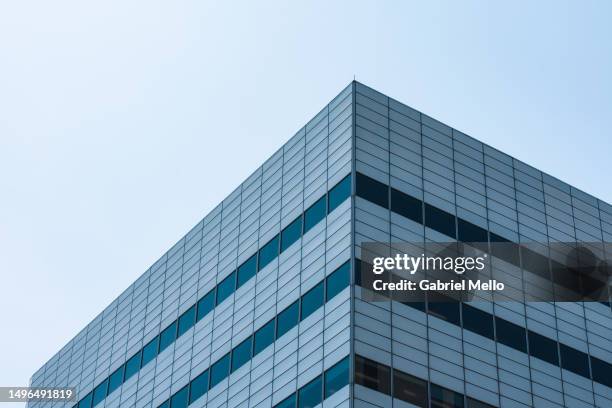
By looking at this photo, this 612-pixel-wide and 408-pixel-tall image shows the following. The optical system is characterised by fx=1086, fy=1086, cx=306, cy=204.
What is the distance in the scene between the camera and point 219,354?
59.2 m

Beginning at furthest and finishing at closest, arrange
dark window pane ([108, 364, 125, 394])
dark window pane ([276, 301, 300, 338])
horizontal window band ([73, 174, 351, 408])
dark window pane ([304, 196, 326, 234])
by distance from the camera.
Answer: dark window pane ([108, 364, 125, 394]) → dark window pane ([304, 196, 326, 234]) → horizontal window band ([73, 174, 351, 408]) → dark window pane ([276, 301, 300, 338])

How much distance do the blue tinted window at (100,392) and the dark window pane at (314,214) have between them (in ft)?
80.9

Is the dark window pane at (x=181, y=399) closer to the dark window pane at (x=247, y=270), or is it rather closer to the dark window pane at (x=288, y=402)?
the dark window pane at (x=247, y=270)

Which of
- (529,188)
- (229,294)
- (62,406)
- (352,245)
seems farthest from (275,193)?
(62,406)

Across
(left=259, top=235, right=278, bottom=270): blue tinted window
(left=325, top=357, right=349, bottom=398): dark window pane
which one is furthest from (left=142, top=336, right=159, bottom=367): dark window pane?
(left=325, top=357, right=349, bottom=398): dark window pane

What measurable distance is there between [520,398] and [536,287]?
707cm

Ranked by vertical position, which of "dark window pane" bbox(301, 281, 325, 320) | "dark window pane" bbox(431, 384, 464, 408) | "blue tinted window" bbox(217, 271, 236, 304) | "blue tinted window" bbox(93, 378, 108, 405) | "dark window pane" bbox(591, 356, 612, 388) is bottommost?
"dark window pane" bbox(431, 384, 464, 408)

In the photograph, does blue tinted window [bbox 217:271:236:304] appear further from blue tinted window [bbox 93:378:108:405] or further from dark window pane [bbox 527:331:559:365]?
dark window pane [bbox 527:331:559:365]

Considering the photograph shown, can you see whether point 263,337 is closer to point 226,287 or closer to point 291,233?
point 291,233

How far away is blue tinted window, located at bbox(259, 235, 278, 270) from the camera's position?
57.4 metres

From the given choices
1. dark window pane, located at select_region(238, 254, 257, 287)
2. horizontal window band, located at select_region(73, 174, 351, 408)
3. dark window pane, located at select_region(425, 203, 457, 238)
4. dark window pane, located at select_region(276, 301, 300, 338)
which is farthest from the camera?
dark window pane, located at select_region(238, 254, 257, 287)

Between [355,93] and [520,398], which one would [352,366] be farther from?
[355,93]

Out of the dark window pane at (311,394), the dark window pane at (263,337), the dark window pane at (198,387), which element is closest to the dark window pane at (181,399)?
the dark window pane at (198,387)

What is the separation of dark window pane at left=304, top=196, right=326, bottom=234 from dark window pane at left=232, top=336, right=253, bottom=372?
6786 millimetres
